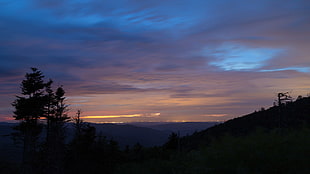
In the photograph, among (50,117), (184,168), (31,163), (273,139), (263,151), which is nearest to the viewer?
(263,151)

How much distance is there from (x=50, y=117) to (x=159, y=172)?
3262cm

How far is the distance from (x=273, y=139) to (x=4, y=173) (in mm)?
20890

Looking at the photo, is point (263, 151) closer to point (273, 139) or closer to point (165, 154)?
point (273, 139)

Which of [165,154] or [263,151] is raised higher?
[263,151]

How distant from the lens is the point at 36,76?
126 ft

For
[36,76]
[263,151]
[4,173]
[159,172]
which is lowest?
[4,173]

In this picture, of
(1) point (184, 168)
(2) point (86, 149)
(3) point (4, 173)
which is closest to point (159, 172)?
(1) point (184, 168)

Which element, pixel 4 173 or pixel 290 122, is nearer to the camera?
pixel 4 173

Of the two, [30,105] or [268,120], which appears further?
[268,120]

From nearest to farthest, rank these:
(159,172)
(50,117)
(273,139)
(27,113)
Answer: (273,139), (159,172), (27,113), (50,117)

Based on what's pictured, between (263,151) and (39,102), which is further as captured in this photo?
(39,102)

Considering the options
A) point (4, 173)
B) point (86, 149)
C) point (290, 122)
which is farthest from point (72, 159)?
point (290, 122)

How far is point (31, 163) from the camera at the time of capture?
74.7 ft

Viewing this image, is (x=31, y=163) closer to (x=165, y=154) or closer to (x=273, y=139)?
(x=165, y=154)
